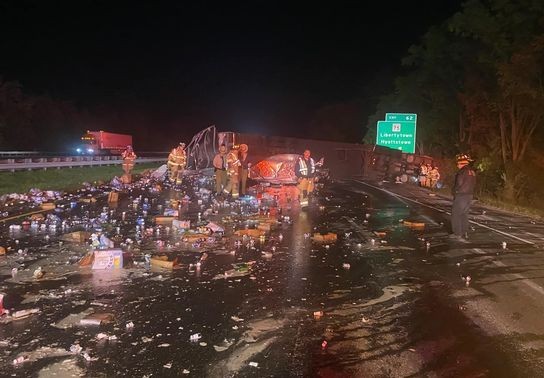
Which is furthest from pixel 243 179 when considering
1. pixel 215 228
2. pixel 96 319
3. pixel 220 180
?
pixel 96 319

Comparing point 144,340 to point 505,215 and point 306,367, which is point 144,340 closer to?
point 306,367

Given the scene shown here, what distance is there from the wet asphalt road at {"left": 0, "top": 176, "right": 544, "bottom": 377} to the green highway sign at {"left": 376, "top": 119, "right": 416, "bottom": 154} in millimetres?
29439

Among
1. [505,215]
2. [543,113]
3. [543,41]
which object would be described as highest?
[543,41]

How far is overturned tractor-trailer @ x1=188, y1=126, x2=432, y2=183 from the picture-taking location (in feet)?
90.1

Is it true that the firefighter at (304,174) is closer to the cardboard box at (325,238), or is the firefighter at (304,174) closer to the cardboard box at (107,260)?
the cardboard box at (325,238)

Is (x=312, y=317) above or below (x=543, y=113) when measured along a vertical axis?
below

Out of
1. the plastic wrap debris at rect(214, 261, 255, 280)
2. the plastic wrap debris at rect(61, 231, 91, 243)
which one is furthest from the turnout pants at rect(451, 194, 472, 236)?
the plastic wrap debris at rect(61, 231, 91, 243)

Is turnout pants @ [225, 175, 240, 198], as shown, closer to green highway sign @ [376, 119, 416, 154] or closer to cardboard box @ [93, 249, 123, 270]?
cardboard box @ [93, 249, 123, 270]

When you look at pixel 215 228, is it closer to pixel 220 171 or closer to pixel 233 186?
pixel 233 186

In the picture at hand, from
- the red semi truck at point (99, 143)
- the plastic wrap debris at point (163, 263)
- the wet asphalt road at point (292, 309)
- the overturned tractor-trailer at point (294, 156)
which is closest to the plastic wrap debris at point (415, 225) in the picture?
the wet asphalt road at point (292, 309)

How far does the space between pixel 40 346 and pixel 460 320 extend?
4439mm

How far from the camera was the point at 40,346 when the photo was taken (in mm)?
5473

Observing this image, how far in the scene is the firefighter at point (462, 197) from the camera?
13117mm

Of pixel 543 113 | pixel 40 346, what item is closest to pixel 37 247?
pixel 40 346
